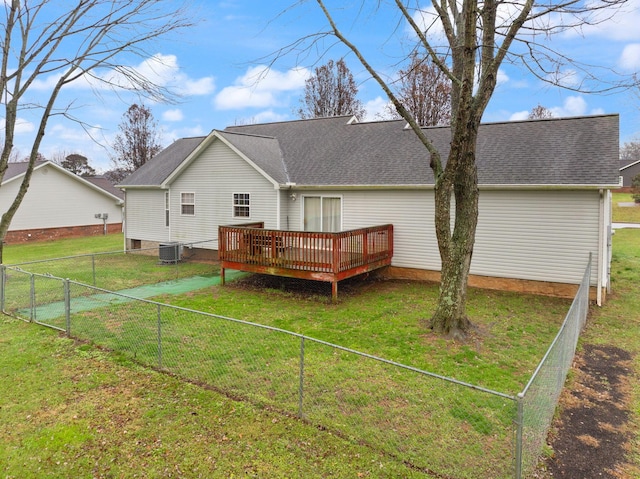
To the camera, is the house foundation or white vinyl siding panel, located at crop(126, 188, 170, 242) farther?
white vinyl siding panel, located at crop(126, 188, 170, 242)

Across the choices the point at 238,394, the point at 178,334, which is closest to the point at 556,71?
the point at 238,394

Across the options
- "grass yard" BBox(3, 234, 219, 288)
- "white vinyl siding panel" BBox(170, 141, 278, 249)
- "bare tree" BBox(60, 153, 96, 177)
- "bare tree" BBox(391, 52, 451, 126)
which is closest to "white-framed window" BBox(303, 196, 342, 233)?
"white vinyl siding panel" BBox(170, 141, 278, 249)

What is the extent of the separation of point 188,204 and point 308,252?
307 inches

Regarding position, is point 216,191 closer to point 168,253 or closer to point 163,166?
point 168,253

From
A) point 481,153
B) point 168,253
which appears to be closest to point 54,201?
point 168,253

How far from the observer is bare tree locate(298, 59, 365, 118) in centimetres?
3616

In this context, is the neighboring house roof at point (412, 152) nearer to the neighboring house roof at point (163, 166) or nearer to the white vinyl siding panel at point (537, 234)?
the neighboring house roof at point (163, 166)

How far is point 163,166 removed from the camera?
19828mm

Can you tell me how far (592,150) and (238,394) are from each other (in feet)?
36.4

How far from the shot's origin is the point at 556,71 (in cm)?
725

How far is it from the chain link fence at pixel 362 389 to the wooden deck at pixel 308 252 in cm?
293

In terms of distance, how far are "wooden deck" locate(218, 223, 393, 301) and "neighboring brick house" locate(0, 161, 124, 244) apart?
19082 mm

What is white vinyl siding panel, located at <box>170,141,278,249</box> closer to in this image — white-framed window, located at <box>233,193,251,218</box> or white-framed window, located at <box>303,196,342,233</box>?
white-framed window, located at <box>233,193,251,218</box>

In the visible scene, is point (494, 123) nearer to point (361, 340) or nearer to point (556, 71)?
point (556, 71)
